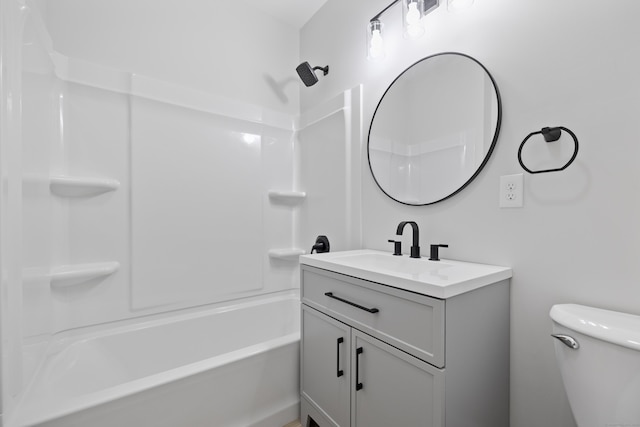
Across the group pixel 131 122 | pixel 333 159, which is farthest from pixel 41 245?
pixel 333 159

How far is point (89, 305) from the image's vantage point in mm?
1564

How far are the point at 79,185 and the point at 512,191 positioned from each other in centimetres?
198

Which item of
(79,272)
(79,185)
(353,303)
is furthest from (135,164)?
(353,303)

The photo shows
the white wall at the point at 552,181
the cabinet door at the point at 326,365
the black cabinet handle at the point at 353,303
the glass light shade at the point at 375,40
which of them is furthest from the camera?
the glass light shade at the point at 375,40

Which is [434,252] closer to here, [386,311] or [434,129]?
[386,311]

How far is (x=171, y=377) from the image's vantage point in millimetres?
1164

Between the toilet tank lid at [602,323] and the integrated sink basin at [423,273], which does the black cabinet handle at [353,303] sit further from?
the toilet tank lid at [602,323]

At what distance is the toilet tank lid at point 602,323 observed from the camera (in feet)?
2.25

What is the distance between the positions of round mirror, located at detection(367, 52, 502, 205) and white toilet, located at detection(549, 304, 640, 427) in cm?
64

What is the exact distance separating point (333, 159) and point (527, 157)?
1.16 m

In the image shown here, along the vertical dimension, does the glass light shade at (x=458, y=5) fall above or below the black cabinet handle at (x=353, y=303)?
above

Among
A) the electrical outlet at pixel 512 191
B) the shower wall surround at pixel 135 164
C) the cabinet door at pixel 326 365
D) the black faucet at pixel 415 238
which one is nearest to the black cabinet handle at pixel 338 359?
the cabinet door at pixel 326 365

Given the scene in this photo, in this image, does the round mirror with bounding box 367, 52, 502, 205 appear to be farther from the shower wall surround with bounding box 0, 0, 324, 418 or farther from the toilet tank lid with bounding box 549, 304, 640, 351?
the toilet tank lid with bounding box 549, 304, 640, 351

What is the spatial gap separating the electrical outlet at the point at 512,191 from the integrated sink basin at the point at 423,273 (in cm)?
25
